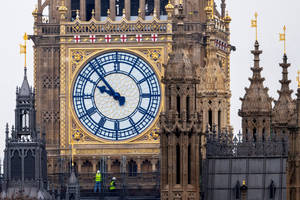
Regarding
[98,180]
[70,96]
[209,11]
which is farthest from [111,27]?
[98,180]

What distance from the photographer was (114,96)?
115 meters

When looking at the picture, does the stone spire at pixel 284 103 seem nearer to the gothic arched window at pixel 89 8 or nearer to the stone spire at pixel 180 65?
the gothic arched window at pixel 89 8

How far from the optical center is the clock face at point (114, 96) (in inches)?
4500

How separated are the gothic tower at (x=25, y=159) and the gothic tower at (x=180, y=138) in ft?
50.0

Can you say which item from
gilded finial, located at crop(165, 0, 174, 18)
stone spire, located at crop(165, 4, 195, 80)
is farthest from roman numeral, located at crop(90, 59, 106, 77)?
stone spire, located at crop(165, 4, 195, 80)

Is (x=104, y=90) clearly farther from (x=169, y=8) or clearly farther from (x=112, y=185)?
(x=112, y=185)

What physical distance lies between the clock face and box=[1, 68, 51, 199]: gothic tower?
16.0 ft

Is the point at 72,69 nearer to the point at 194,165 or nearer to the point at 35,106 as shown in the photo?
the point at 35,106

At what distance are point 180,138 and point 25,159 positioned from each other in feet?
56.6

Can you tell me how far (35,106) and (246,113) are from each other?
1329cm

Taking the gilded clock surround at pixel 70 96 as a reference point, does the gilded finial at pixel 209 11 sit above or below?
above

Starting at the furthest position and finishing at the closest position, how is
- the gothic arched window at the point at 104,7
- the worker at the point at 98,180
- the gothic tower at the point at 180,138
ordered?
the gothic arched window at the point at 104,7
the worker at the point at 98,180
the gothic tower at the point at 180,138

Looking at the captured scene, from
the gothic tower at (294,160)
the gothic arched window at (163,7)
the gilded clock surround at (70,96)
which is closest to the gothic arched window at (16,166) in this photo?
the gilded clock surround at (70,96)

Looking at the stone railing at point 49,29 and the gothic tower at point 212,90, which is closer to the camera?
the gothic tower at point 212,90
